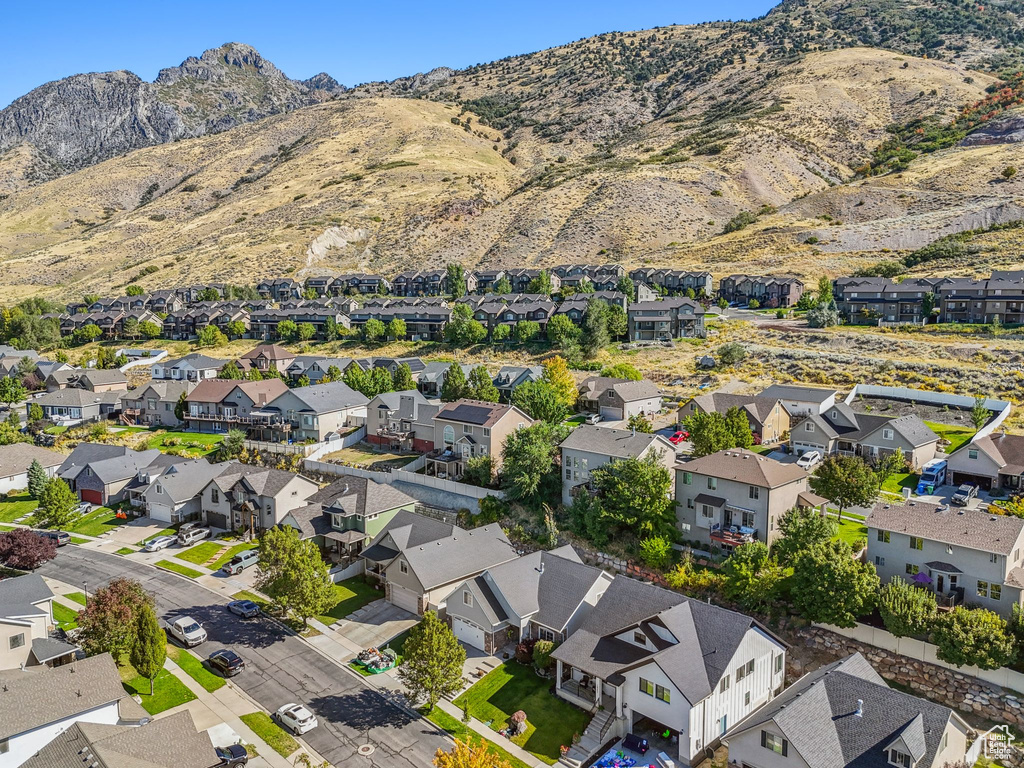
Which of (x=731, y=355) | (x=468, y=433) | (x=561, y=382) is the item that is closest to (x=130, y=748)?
(x=468, y=433)

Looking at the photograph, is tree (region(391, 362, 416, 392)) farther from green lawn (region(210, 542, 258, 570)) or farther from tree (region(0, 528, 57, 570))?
tree (region(0, 528, 57, 570))

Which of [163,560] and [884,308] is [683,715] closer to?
[163,560]

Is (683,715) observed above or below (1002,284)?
below

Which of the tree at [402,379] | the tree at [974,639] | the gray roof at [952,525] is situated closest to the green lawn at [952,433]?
the gray roof at [952,525]

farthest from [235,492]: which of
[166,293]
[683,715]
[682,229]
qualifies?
[682,229]

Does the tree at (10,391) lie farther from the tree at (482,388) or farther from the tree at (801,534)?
the tree at (801,534)
